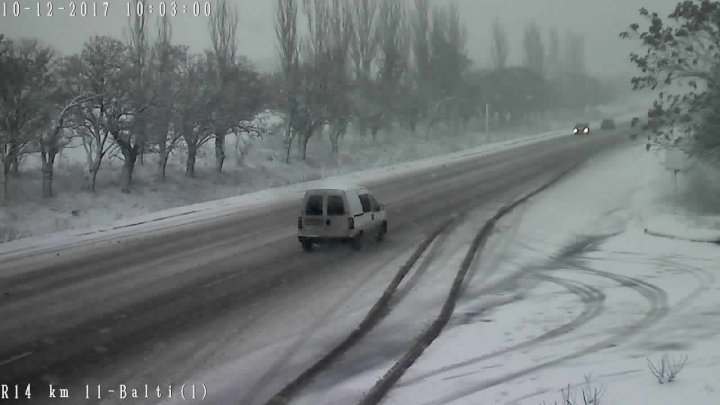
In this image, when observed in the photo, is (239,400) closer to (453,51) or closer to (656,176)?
(656,176)

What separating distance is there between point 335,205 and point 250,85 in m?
28.4

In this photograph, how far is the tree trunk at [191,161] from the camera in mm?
42809

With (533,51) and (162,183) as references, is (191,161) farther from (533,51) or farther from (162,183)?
(533,51)

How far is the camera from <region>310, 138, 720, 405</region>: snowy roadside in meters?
8.91

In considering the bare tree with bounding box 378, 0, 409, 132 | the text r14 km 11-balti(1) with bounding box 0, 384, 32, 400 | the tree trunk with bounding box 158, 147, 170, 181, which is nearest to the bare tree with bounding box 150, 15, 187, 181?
the tree trunk with bounding box 158, 147, 170, 181

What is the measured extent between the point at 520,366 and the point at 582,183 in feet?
99.9

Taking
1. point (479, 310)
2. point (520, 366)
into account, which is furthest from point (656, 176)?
point (520, 366)

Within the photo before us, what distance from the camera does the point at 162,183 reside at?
40.4 metres

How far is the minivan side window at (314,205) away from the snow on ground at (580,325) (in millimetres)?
4342

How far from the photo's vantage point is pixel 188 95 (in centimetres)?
4159

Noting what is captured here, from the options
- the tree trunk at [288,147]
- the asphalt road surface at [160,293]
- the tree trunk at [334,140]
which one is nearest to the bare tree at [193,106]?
the tree trunk at [288,147]

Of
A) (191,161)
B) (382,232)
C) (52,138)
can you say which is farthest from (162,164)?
(382,232)

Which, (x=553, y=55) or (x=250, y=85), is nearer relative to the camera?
(x=250, y=85)

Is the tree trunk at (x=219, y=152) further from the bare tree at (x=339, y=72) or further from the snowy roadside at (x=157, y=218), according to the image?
the bare tree at (x=339, y=72)
